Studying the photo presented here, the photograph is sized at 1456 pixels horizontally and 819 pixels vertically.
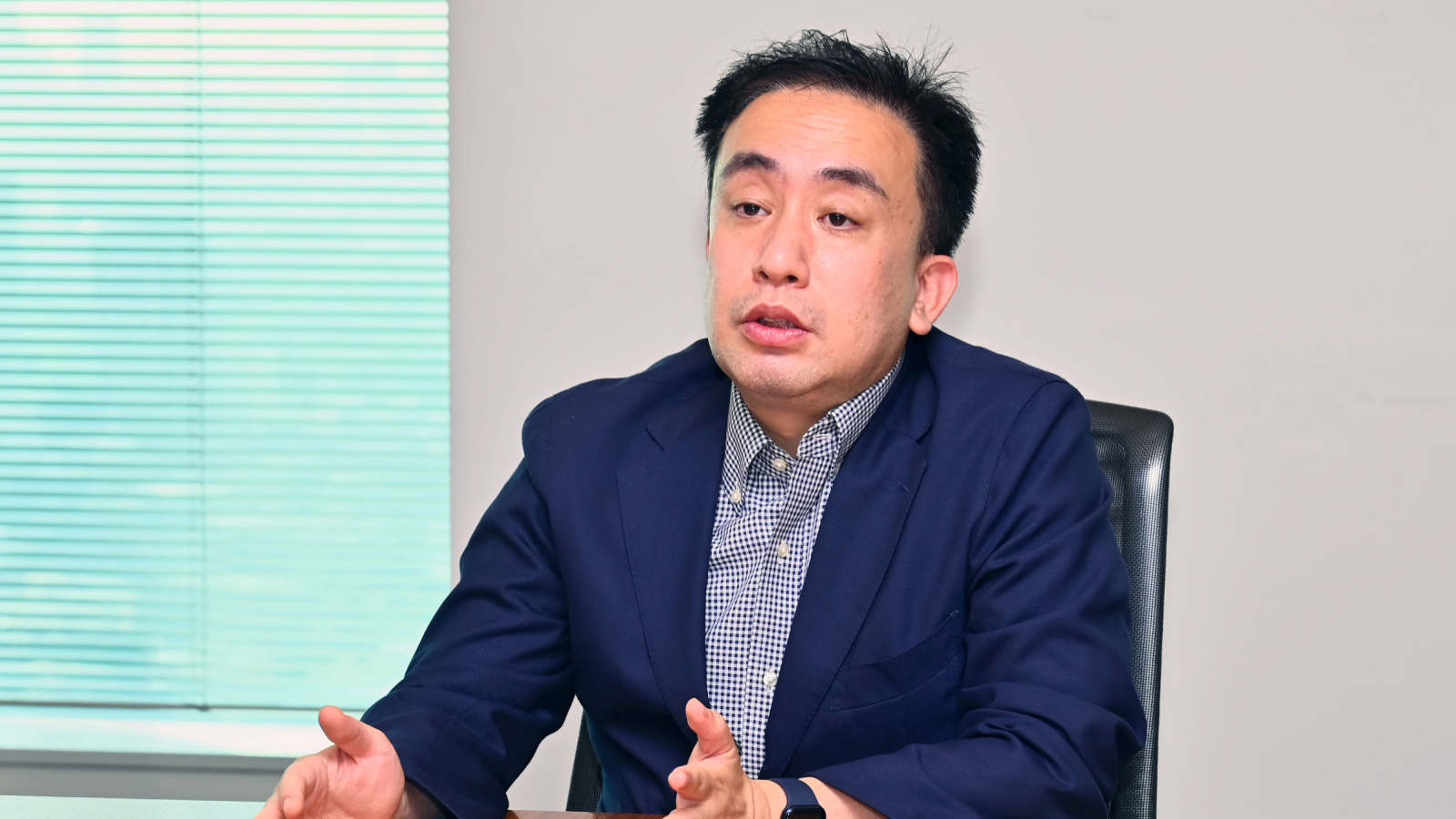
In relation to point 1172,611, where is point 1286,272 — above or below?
above

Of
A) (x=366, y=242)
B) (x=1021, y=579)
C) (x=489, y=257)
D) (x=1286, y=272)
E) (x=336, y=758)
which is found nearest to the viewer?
(x=336, y=758)

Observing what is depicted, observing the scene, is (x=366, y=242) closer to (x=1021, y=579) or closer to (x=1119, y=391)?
(x=1119, y=391)

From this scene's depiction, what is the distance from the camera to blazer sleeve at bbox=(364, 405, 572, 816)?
4.12 ft

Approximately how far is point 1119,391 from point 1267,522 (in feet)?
1.18

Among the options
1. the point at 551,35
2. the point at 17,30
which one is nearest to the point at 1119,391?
the point at 551,35

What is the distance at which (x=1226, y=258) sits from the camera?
212 cm

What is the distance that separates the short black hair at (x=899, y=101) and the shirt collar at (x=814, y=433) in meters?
0.21

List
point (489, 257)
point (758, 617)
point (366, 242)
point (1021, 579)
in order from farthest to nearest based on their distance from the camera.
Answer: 1. point (366, 242)
2. point (489, 257)
3. point (758, 617)
4. point (1021, 579)

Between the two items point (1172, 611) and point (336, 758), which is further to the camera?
point (1172, 611)

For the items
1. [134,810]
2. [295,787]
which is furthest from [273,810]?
[134,810]

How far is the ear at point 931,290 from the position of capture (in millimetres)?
1550

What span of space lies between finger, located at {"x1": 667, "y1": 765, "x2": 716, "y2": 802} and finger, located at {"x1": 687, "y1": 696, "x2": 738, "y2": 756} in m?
0.04

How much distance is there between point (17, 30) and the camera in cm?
303

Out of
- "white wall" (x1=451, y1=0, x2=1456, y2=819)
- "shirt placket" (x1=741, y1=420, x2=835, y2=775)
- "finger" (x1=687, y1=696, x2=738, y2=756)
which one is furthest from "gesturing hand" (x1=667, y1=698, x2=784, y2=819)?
"white wall" (x1=451, y1=0, x2=1456, y2=819)
